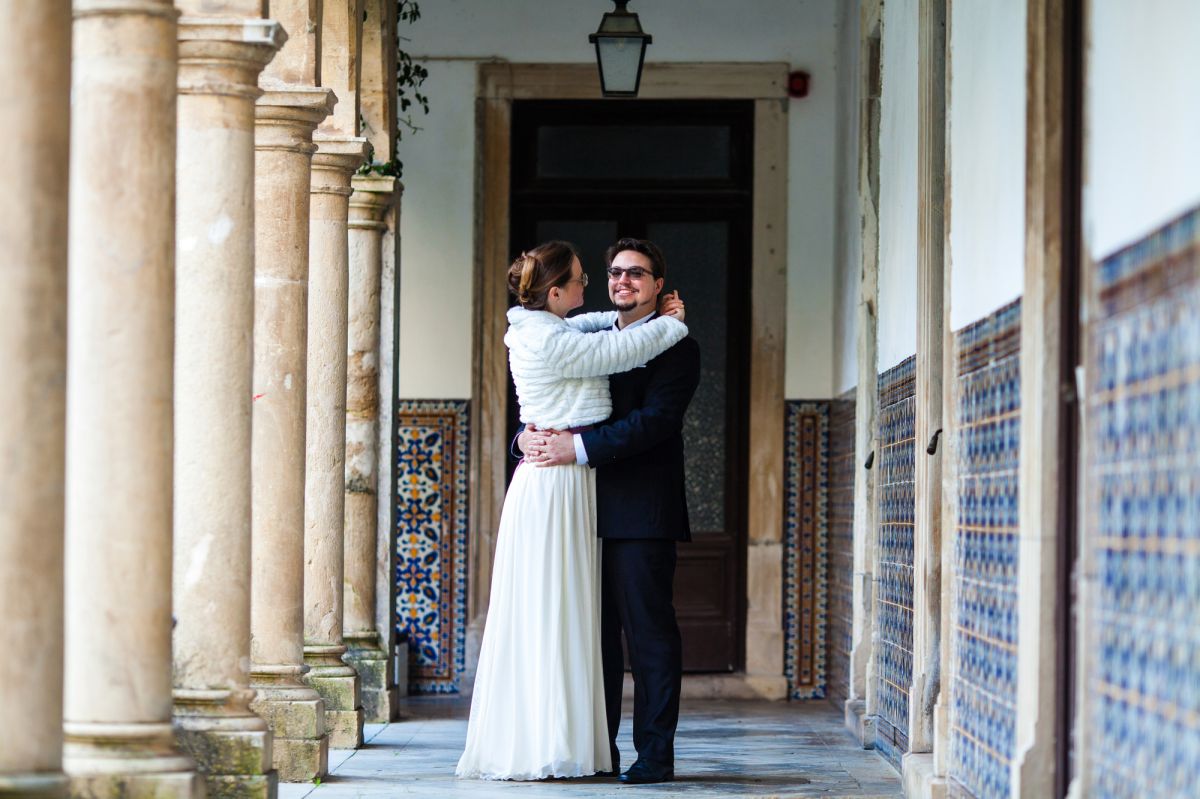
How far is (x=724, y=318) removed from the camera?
37.8 feet

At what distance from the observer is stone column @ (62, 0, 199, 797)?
489 centimetres

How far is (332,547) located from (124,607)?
3.51 metres

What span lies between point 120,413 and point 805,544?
6646mm

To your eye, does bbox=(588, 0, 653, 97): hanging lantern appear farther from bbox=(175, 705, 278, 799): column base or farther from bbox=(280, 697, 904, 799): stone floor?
bbox=(175, 705, 278, 799): column base

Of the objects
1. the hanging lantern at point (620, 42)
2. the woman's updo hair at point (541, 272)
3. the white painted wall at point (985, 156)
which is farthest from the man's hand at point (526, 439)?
the hanging lantern at point (620, 42)

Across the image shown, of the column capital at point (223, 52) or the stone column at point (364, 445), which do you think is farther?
the stone column at point (364, 445)

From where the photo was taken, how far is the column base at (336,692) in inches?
329

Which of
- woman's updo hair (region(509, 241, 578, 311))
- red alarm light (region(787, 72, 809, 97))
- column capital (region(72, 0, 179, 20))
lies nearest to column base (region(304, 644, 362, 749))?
woman's updo hair (region(509, 241, 578, 311))

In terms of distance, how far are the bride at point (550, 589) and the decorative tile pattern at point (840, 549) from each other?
302 cm

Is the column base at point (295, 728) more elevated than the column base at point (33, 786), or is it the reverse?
the column base at point (33, 786)

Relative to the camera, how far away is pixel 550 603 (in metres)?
6.57

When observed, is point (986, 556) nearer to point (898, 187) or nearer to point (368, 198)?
point (898, 187)

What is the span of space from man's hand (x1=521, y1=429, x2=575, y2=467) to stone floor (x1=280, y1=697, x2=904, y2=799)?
104 cm

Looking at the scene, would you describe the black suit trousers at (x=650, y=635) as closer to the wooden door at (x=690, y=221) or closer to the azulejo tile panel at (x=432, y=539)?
the azulejo tile panel at (x=432, y=539)
